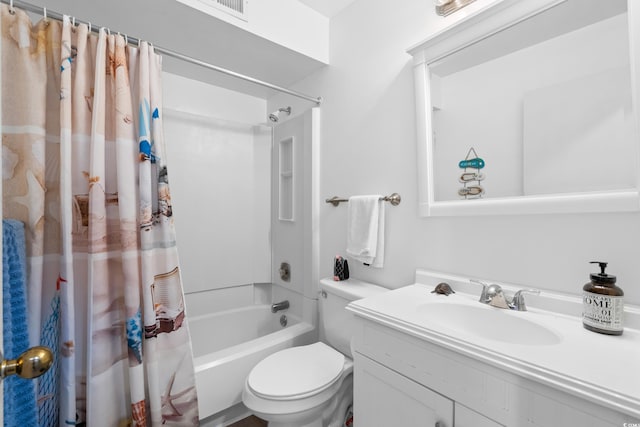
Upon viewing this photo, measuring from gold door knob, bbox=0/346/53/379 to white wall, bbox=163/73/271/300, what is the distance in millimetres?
1709

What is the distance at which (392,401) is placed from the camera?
34.7 inches

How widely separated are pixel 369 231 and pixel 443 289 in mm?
455

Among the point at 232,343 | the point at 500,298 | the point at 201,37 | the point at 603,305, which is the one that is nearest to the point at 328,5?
the point at 201,37

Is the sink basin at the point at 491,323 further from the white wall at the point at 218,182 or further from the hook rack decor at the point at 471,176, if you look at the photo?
the white wall at the point at 218,182

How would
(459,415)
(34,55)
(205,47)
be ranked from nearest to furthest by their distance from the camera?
(459,415)
(34,55)
(205,47)

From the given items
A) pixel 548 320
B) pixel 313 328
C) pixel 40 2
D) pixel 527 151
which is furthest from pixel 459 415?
pixel 40 2

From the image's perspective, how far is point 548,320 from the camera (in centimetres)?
86

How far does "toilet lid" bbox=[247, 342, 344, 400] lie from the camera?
110 cm

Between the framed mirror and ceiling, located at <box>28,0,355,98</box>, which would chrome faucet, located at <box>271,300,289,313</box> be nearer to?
the framed mirror

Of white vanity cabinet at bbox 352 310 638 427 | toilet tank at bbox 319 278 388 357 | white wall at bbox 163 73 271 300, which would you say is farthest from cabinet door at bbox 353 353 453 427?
white wall at bbox 163 73 271 300

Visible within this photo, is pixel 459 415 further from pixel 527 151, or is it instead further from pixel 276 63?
pixel 276 63

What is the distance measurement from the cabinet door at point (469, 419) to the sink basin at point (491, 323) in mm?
185

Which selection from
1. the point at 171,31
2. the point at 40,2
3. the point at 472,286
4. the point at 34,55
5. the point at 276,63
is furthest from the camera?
the point at 276,63

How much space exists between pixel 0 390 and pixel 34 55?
110 cm
